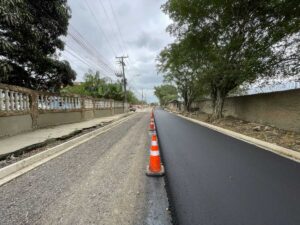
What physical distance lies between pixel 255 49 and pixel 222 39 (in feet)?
12.5

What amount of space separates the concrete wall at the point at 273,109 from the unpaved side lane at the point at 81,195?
859 cm

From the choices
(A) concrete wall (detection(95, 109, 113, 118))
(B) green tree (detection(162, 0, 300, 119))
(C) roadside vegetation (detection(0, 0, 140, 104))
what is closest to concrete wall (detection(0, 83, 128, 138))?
(C) roadside vegetation (detection(0, 0, 140, 104))

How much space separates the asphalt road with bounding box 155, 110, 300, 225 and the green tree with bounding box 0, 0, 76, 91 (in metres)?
8.17

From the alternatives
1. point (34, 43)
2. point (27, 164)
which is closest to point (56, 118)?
point (34, 43)

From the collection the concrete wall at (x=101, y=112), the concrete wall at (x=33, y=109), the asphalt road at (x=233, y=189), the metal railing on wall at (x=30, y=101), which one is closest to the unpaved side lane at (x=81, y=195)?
the asphalt road at (x=233, y=189)

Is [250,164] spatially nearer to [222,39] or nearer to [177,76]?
[222,39]

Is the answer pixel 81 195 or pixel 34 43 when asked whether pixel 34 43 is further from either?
pixel 81 195

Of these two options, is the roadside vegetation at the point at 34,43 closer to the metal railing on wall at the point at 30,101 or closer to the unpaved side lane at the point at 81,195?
the metal railing on wall at the point at 30,101

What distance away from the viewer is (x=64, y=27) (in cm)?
1223

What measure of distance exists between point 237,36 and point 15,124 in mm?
13585

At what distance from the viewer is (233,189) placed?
3475 millimetres

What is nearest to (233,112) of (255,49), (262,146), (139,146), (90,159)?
(255,49)

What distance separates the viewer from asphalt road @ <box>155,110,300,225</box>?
8.69 feet

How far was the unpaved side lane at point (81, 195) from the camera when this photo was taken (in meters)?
2.66
